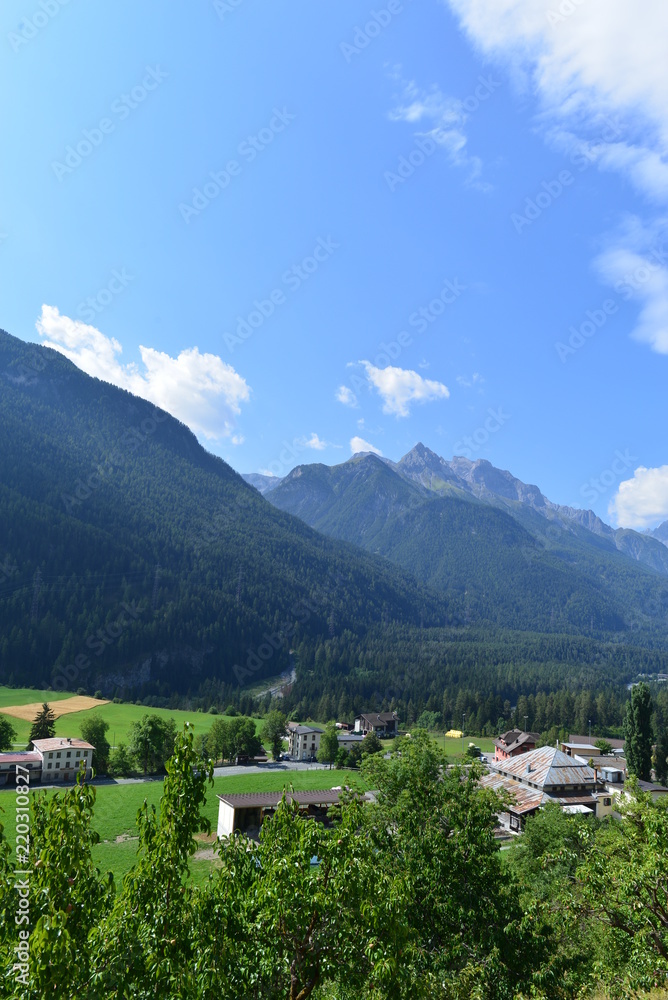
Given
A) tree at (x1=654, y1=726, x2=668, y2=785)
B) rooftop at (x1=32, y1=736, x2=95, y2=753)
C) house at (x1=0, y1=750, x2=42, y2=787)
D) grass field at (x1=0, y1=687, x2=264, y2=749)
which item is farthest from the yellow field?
tree at (x1=654, y1=726, x2=668, y2=785)

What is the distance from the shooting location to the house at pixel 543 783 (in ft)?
205

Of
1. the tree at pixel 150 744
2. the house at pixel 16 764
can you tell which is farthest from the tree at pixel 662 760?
the house at pixel 16 764

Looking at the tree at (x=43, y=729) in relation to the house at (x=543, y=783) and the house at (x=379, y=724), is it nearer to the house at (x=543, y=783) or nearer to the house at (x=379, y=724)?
the house at (x=543, y=783)

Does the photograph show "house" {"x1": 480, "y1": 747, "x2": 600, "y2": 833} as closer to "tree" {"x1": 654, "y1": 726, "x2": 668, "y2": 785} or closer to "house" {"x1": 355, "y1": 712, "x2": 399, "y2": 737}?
"tree" {"x1": 654, "y1": 726, "x2": 668, "y2": 785}

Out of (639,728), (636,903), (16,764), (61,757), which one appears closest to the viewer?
(636,903)

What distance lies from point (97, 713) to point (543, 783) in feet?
292

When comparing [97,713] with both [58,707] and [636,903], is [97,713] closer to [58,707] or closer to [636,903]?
[58,707]

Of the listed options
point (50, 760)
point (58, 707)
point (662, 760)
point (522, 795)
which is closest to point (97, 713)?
point (58, 707)

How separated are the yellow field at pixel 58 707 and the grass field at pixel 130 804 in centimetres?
4325

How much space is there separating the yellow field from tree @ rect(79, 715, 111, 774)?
24633 millimetres

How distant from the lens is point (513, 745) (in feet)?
361

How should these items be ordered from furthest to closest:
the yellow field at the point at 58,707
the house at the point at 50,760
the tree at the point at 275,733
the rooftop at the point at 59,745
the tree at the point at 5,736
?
the yellow field at the point at 58,707 → the tree at the point at 275,733 → the tree at the point at 5,736 → the rooftop at the point at 59,745 → the house at the point at 50,760

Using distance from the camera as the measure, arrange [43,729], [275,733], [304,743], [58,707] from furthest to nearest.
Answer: [58,707] < [304,743] < [275,733] < [43,729]

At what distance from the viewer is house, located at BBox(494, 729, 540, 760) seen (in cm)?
10850
